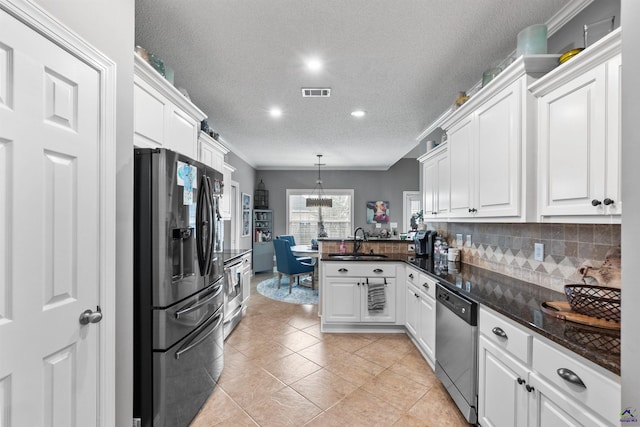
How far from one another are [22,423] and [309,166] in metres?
6.50

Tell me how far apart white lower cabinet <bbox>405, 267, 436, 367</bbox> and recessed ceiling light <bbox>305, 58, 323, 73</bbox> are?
205 centimetres

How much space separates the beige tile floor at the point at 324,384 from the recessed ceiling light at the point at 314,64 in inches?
103

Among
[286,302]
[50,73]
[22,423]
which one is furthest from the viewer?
[286,302]

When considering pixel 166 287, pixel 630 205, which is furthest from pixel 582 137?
pixel 166 287

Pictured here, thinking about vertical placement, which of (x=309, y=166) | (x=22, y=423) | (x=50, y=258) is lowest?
(x=22, y=423)

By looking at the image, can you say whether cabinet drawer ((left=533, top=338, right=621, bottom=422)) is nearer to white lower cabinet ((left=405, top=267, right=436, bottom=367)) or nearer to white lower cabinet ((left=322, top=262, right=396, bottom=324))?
white lower cabinet ((left=405, top=267, right=436, bottom=367))

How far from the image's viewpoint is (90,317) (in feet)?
4.13

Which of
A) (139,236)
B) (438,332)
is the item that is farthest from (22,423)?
(438,332)

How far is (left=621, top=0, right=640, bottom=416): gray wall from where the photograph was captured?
0.65 meters

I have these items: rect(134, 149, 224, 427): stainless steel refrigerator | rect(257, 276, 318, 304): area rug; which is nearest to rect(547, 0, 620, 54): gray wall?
rect(134, 149, 224, 427): stainless steel refrigerator

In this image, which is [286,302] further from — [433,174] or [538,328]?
[538,328]

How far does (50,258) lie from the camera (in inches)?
44.0

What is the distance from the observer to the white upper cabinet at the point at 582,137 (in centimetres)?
118

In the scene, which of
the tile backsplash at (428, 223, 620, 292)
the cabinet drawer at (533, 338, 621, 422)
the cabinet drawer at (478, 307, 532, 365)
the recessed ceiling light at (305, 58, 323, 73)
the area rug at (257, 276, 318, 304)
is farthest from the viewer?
the area rug at (257, 276, 318, 304)
